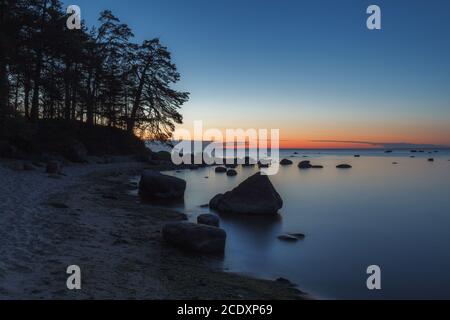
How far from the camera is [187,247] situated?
434 inches

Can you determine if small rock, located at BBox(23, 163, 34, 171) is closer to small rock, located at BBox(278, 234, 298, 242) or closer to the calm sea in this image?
the calm sea

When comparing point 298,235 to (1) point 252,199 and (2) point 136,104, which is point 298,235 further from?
(2) point 136,104

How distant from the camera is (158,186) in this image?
73.4 feet

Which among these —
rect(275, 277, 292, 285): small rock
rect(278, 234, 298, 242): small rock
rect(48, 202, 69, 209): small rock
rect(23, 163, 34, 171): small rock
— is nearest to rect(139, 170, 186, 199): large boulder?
rect(23, 163, 34, 171): small rock

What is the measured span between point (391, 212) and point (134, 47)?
3481 cm

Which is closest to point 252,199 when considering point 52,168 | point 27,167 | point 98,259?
point 98,259

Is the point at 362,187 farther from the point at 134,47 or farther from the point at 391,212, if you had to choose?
the point at 134,47

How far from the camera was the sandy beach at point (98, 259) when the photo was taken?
7.11m

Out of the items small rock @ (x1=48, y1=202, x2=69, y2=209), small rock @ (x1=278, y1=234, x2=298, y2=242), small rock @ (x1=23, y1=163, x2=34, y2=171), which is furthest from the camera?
small rock @ (x1=23, y1=163, x2=34, y2=171)

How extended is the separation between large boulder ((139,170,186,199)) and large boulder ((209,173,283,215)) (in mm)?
4037

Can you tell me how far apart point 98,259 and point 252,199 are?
11.5 m

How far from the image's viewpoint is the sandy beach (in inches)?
280

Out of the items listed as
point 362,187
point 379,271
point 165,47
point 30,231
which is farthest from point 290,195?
point 165,47
